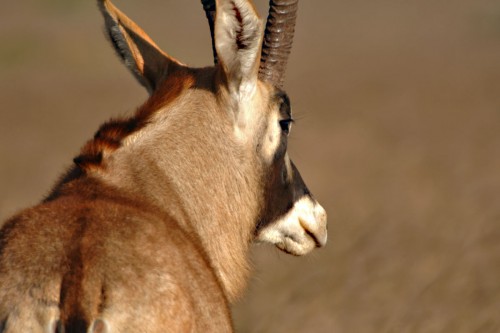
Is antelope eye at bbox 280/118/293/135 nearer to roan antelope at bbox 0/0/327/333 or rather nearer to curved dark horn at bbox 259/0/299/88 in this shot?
roan antelope at bbox 0/0/327/333

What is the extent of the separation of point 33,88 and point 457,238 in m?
21.2

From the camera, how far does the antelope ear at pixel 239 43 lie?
734 cm

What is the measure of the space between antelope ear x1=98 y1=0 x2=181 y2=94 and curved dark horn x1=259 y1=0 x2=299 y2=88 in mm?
653

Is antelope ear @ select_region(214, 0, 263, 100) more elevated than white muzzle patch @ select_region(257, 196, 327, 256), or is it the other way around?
antelope ear @ select_region(214, 0, 263, 100)

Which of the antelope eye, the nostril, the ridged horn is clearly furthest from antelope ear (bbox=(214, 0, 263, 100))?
the nostril

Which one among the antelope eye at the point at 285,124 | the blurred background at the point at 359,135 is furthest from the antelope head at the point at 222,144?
the blurred background at the point at 359,135

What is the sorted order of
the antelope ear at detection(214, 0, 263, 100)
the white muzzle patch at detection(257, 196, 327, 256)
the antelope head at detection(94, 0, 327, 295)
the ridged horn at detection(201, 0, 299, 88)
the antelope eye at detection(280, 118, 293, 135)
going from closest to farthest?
→ the antelope head at detection(94, 0, 327, 295), the antelope ear at detection(214, 0, 263, 100), the antelope eye at detection(280, 118, 293, 135), the white muzzle patch at detection(257, 196, 327, 256), the ridged horn at detection(201, 0, 299, 88)

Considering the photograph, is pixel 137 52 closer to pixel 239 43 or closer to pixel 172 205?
pixel 239 43

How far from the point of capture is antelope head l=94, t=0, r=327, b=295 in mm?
7227

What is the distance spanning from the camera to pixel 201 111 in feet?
25.5

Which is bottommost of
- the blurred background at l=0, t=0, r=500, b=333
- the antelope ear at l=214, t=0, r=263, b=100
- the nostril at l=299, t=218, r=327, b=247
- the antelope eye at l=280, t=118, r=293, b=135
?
the blurred background at l=0, t=0, r=500, b=333

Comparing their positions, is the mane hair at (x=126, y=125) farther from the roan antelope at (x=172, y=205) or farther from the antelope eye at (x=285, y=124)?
the antelope eye at (x=285, y=124)

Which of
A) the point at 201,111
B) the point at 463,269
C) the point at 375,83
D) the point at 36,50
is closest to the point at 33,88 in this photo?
the point at 36,50

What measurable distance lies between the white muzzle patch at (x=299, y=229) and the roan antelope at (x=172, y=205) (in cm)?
1
